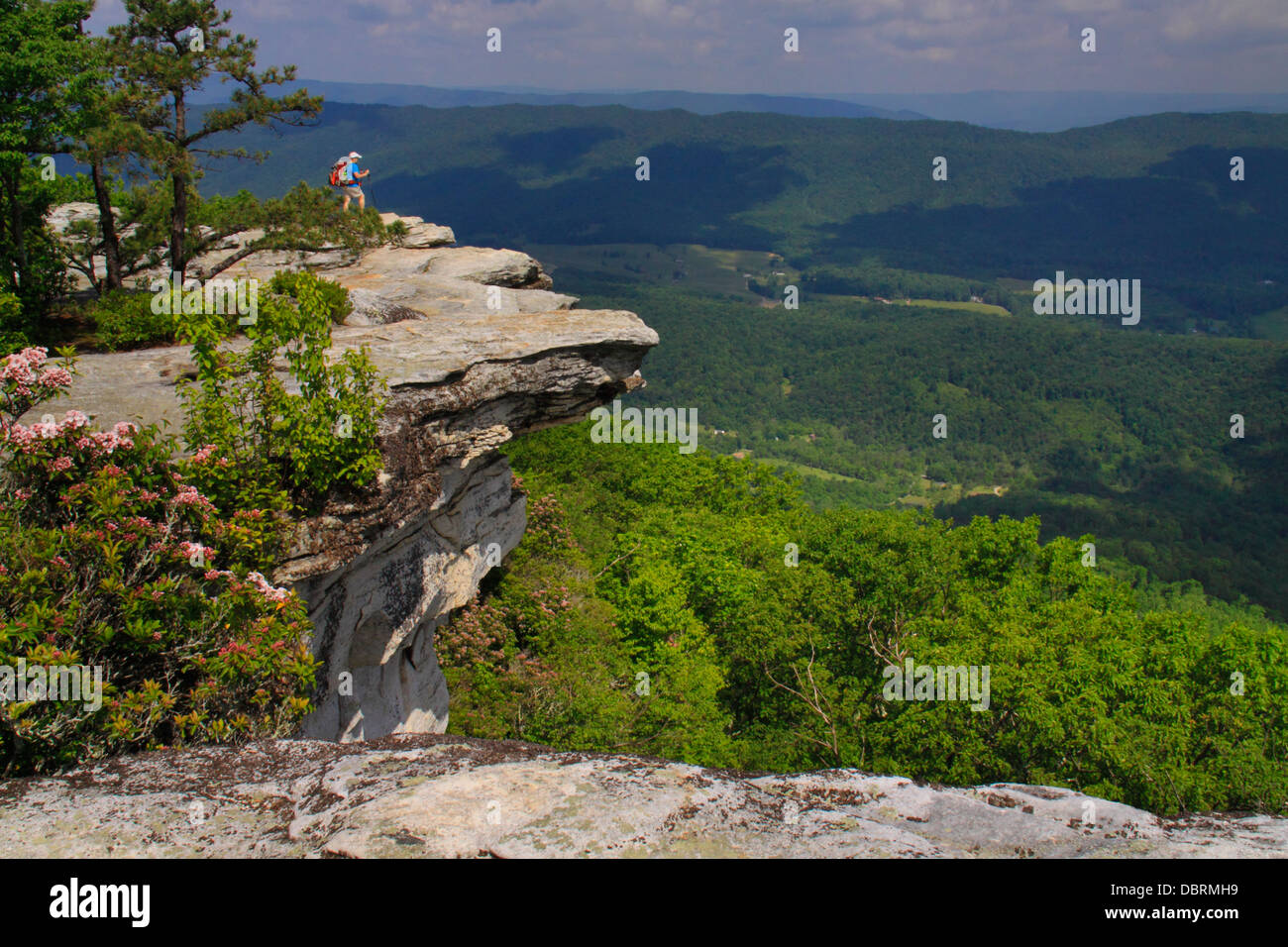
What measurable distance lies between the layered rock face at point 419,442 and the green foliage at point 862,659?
3.54m

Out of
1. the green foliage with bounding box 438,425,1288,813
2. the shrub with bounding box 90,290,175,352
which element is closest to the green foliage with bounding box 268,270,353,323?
the shrub with bounding box 90,290,175,352

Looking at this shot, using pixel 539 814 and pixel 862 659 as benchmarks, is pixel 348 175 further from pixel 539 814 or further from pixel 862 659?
pixel 539 814

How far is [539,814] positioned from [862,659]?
20.1 meters

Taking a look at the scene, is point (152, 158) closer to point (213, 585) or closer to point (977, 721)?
point (213, 585)

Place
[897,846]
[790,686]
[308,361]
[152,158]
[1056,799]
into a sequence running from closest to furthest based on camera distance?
[897,846]
[1056,799]
[308,361]
[152,158]
[790,686]

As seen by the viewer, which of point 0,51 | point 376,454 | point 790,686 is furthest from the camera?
point 790,686

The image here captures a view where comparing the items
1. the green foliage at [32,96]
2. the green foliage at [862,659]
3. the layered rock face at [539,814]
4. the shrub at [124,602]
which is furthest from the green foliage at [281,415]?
the green foliage at [862,659]

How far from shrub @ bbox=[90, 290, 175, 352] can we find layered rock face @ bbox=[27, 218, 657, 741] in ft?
2.63

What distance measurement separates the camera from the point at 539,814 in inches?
330

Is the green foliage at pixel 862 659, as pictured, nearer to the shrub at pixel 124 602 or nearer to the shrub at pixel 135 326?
the shrub at pixel 135 326

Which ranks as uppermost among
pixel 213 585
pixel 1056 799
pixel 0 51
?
pixel 0 51

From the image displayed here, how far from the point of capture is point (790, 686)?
87.8ft

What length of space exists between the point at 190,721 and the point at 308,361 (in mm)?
5814

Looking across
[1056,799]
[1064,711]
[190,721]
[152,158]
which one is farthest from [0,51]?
[1064,711]
